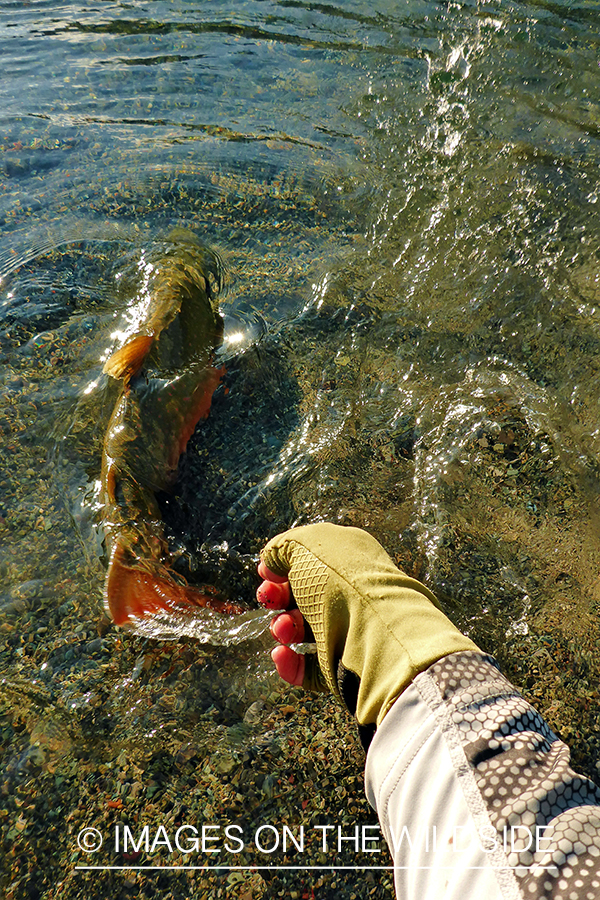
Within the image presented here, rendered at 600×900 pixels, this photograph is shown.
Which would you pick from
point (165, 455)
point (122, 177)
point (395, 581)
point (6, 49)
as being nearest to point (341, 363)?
point (165, 455)

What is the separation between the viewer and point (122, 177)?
16.9ft

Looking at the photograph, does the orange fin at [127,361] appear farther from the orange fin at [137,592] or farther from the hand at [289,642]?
the hand at [289,642]

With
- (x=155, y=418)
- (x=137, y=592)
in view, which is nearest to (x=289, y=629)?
(x=137, y=592)

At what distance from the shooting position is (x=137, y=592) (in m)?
2.44

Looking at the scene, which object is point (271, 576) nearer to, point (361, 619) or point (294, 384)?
point (361, 619)

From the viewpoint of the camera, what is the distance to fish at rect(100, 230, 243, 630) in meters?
2.48

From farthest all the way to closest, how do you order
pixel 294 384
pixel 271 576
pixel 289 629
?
1. pixel 294 384
2. pixel 271 576
3. pixel 289 629

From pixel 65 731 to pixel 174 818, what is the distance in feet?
1.80

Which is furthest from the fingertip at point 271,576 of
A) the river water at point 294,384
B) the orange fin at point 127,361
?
the orange fin at point 127,361

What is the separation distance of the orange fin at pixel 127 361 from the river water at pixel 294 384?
1.28ft

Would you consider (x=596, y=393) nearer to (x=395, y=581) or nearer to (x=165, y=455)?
(x=395, y=581)

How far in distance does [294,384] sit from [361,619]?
2045 mm

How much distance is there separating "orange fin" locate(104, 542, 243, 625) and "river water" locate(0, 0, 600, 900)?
0.13 m

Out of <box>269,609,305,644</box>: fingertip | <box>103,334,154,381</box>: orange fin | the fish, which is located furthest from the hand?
<box>103,334,154,381</box>: orange fin
